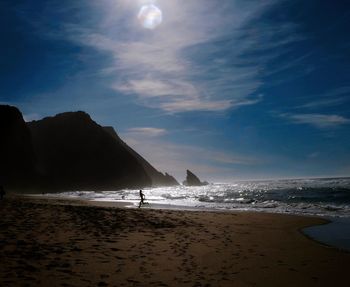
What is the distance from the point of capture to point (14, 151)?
9088 cm

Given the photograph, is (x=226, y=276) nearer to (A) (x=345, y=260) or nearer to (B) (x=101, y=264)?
(B) (x=101, y=264)

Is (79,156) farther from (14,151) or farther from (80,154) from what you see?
(14,151)

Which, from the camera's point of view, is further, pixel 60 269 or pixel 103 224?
pixel 103 224

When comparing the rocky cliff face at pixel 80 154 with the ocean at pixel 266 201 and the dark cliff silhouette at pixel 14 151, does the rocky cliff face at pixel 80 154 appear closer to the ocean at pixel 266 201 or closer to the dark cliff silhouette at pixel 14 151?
the dark cliff silhouette at pixel 14 151

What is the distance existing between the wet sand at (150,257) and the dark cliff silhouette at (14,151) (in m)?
80.5

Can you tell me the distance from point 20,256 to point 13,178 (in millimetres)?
88659

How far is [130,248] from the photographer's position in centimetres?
1113

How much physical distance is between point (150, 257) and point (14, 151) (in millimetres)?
92748

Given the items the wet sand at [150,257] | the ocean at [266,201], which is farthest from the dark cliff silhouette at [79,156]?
the wet sand at [150,257]

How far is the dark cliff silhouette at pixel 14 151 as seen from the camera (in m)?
86.7

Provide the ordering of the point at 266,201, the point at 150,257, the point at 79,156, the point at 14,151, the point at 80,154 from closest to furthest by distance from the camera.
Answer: the point at 150,257
the point at 266,201
the point at 14,151
the point at 79,156
the point at 80,154

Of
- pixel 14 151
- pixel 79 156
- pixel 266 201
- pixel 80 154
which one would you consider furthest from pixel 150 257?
pixel 80 154

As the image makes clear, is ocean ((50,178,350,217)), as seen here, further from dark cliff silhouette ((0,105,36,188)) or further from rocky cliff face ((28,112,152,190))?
rocky cliff face ((28,112,152,190))

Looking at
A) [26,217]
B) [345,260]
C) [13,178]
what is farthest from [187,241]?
[13,178]
